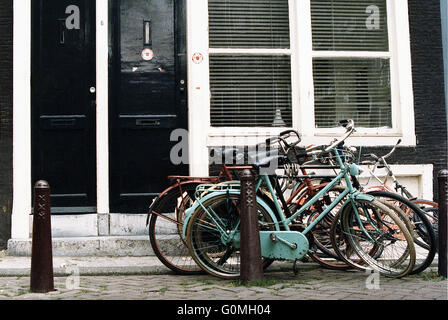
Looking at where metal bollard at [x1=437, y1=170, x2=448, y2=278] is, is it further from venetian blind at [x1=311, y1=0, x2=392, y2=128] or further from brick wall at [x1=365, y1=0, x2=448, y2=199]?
venetian blind at [x1=311, y1=0, x2=392, y2=128]

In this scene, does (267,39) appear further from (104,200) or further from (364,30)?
(104,200)

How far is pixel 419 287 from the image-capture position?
13.0 ft

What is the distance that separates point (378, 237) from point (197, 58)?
309 cm

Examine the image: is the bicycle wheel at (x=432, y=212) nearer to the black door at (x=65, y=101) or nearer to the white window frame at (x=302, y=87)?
the white window frame at (x=302, y=87)

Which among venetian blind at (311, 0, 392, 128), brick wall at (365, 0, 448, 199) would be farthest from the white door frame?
brick wall at (365, 0, 448, 199)

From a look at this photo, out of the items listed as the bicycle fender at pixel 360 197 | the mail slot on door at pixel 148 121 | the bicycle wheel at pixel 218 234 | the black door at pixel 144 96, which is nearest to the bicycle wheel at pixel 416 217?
the bicycle fender at pixel 360 197

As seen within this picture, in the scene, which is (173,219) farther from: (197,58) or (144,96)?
(197,58)

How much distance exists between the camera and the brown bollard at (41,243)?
387 centimetres

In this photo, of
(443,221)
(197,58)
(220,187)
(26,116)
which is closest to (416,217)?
(443,221)

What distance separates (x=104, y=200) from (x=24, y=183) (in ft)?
3.03

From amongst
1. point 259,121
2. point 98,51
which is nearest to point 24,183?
point 98,51

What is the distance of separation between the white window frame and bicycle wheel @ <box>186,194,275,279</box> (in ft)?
5.29

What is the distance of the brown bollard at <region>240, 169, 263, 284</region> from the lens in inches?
159
